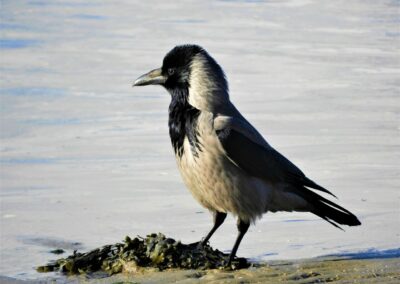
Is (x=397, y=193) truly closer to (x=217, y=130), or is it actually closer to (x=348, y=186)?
(x=348, y=186)

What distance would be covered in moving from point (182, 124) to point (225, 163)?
45cm

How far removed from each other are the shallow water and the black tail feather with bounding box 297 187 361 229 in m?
0.19

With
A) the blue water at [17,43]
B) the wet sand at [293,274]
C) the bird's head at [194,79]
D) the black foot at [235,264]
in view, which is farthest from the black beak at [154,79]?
the blue water at [17,43]

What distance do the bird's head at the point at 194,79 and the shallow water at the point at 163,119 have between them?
107 centimetres

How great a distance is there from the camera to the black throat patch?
8.39 meters

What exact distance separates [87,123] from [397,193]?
3902 mm

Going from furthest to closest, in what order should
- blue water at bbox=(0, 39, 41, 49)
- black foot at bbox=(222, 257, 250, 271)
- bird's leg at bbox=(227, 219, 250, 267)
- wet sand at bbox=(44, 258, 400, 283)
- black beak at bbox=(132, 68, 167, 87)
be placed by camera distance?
blue water at bbox=(0, 39, 41, 49) < black beak at bbox=(132, 68, 167, 87) < bird's leg at bbox=(227, 219, 250, 267) < black foot at bbox=(222, 257, 250, 271) < wet sand at bbox=(44, 258, 400, 283)

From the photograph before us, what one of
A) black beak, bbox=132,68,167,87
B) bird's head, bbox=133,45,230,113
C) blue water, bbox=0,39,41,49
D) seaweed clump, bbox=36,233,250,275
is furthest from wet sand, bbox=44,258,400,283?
blue water, bbox=0,39,41,49

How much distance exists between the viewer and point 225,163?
8.38 m

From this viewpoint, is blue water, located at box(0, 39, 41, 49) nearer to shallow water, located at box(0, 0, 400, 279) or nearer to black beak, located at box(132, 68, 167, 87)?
shallow water, located at box(0, 0, 400, 279)

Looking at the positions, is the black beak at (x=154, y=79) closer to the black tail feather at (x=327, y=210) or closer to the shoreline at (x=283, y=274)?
the black tail feather at (x=327, y=210)

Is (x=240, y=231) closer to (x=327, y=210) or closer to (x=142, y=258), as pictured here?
(x=327, y=210)

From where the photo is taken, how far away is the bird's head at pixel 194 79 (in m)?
8.72

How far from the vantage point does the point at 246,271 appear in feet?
25.8
